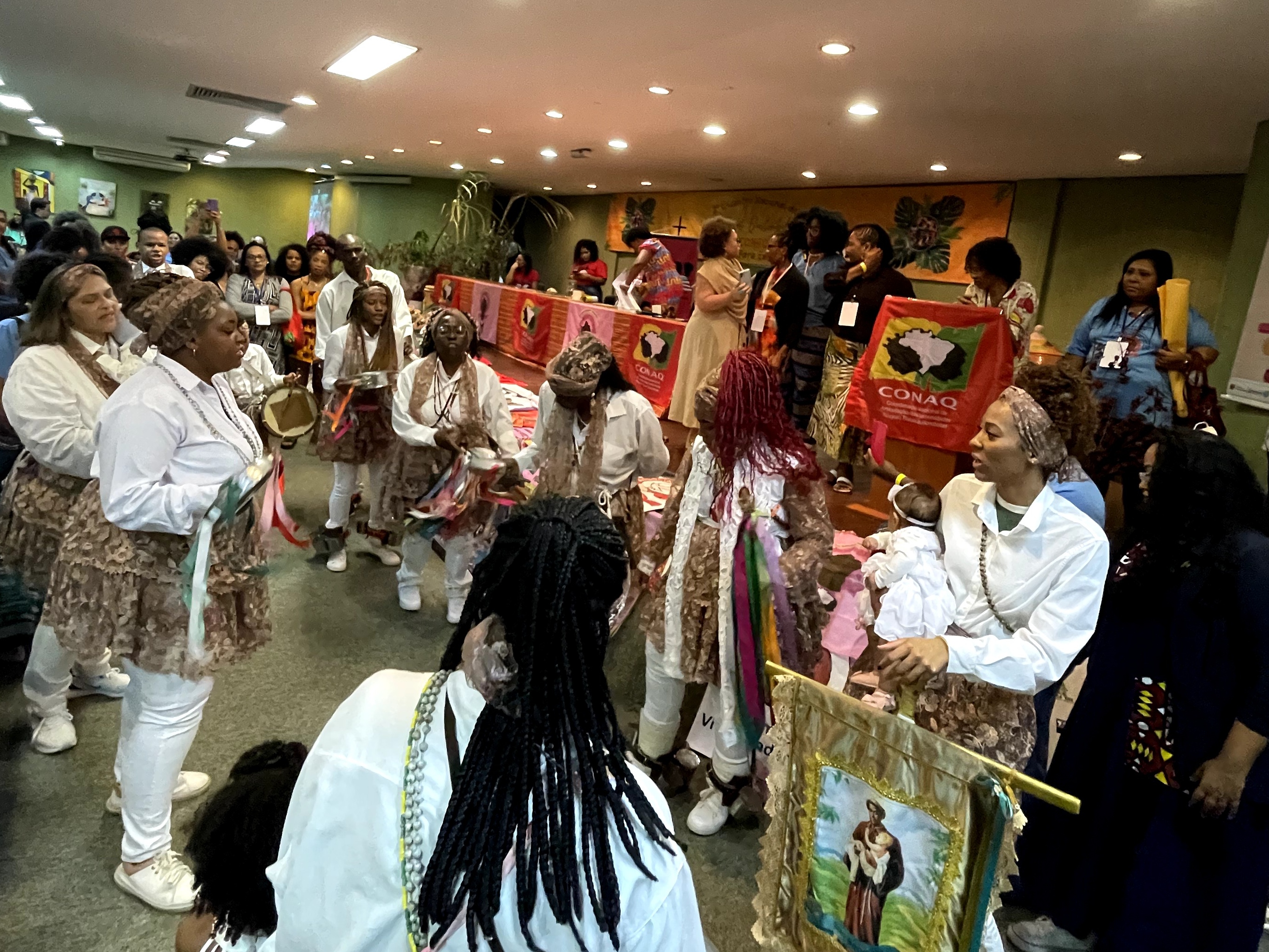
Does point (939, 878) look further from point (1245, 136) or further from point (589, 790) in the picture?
point (1245, 136)

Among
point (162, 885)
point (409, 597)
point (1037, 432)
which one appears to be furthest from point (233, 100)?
point (1037, 432)

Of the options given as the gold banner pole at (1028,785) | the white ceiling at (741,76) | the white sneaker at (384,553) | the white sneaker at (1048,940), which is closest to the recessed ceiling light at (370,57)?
the white ceiling at (741,76)

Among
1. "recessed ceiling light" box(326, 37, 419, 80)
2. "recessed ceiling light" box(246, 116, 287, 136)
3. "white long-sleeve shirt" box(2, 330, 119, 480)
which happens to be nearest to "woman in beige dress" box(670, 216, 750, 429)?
"recessed ceiling light" box(326, 37, 419, 80)

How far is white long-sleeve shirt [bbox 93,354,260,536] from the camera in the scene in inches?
71.2

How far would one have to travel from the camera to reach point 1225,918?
1913 mm

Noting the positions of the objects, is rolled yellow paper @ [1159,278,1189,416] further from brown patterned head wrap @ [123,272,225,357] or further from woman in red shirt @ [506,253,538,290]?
Answer: woman in red shirt @ [506,253,538,290]

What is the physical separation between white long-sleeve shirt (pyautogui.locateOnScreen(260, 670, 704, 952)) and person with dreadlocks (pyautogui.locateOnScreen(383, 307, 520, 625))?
2579 millimetres

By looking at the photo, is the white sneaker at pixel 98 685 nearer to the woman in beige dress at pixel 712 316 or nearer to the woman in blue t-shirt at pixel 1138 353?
the woman in beige dress at pixel 712 316

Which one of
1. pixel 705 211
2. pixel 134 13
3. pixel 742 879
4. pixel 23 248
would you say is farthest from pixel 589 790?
pixel 705 211

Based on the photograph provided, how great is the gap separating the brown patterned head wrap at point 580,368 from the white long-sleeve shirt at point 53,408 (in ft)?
4.83

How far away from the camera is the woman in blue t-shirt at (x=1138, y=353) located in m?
3.91

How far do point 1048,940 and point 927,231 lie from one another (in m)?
9.17

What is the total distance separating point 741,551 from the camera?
7.68 ft

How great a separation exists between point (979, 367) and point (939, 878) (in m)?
3.15
